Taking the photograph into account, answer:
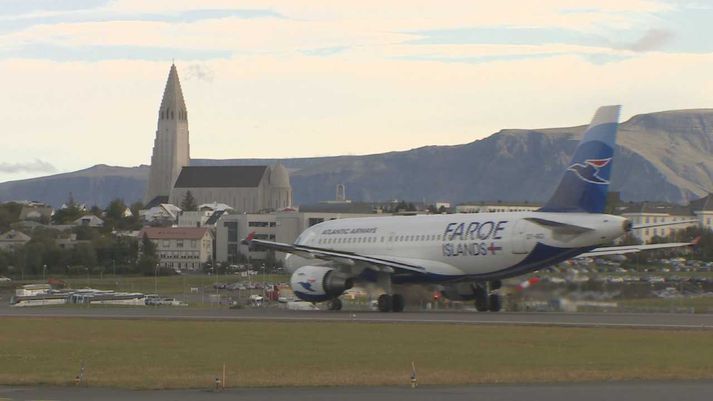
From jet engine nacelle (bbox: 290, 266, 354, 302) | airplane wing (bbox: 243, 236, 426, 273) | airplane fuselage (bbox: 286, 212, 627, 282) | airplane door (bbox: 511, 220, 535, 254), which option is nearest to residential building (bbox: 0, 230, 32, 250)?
jet engine nacelle (bbox: 290, 266, 354, 302)

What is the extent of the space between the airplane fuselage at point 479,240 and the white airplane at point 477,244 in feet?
0.12

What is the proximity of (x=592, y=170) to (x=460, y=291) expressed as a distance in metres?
9.71

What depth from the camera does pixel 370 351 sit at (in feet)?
120

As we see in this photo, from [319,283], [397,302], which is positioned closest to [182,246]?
[319,283]

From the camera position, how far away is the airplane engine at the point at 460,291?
193ft

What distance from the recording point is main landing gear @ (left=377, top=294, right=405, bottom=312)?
5809cm

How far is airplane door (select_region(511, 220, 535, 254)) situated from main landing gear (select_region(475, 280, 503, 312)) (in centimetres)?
386

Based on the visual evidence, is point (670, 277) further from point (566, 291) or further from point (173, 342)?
point (173, 342)

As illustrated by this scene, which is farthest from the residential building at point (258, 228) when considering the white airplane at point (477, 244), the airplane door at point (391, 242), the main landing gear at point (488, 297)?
the main landing gear at point (488, 297)

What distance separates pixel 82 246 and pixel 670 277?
7107 centimetres

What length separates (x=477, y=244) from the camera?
182 feet

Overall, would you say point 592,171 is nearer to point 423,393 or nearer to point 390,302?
point 390,302

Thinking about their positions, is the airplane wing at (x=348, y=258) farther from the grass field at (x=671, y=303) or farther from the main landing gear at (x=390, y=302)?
the grass field at (x=671, y=303)

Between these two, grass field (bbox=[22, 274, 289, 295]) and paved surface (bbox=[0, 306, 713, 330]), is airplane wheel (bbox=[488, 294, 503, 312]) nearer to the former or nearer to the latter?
paved surface (bbox=[0, 306, 713, 330])
